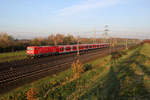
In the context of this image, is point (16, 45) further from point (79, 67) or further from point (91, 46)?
point (79, 67)

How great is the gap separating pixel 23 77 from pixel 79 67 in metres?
6.87

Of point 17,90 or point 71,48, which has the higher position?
point 71,48

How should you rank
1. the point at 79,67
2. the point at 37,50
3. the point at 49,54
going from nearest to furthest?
the point at 79,67 → the point at 37,50 → the point at 49,54

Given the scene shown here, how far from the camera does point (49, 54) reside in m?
29.4

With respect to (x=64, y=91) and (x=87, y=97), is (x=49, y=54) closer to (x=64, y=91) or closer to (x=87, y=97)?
(x=64, y=91)

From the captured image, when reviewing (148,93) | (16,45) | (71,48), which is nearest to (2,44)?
(16,45)

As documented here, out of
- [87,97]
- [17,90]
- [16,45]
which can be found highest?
[16,45]

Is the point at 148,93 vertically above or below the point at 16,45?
below

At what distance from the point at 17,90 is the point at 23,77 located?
10.7 feet

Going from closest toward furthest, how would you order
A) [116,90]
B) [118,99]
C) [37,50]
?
[118,99] < [116,90] < [37,50]

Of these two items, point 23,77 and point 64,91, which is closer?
point 64,91

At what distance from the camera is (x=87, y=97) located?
7.05 metres

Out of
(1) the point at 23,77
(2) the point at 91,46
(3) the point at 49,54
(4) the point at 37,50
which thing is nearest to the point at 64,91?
(1) the point at 23,77

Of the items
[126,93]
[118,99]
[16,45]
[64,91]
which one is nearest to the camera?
[118,99]
